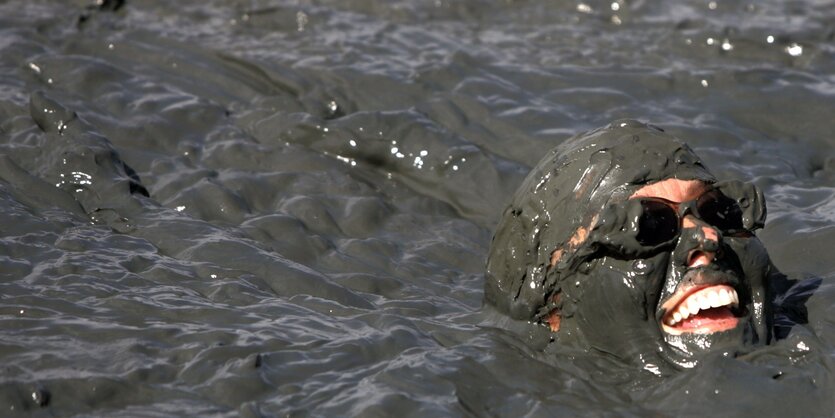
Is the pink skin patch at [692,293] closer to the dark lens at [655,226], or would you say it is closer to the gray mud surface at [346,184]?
the dark lens at [655,226]

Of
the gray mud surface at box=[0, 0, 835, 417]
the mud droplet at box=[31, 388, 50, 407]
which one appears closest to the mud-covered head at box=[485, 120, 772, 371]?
the gray mud surface at box=[0, 0, 835, 417]

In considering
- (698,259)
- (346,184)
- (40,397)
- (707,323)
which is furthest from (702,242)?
(346,184)

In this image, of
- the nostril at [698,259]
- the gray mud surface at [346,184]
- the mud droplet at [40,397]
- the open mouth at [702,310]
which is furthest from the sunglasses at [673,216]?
the mud droplet at [40,397]

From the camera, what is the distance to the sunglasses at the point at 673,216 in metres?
4.94

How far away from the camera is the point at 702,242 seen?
4.89 m

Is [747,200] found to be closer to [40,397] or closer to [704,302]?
[704,302]

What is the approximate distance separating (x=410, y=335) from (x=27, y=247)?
7.01 feet

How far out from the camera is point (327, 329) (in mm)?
5438

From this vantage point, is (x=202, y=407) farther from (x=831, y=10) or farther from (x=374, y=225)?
(x=831, y=10)

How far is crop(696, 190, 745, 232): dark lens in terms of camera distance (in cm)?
510

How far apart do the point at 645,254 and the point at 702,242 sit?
0.24m

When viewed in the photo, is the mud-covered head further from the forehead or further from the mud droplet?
the mud droplet

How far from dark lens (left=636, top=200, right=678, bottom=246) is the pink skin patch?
5 centimetres

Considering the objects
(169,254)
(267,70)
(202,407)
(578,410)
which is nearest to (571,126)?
(267,70)
